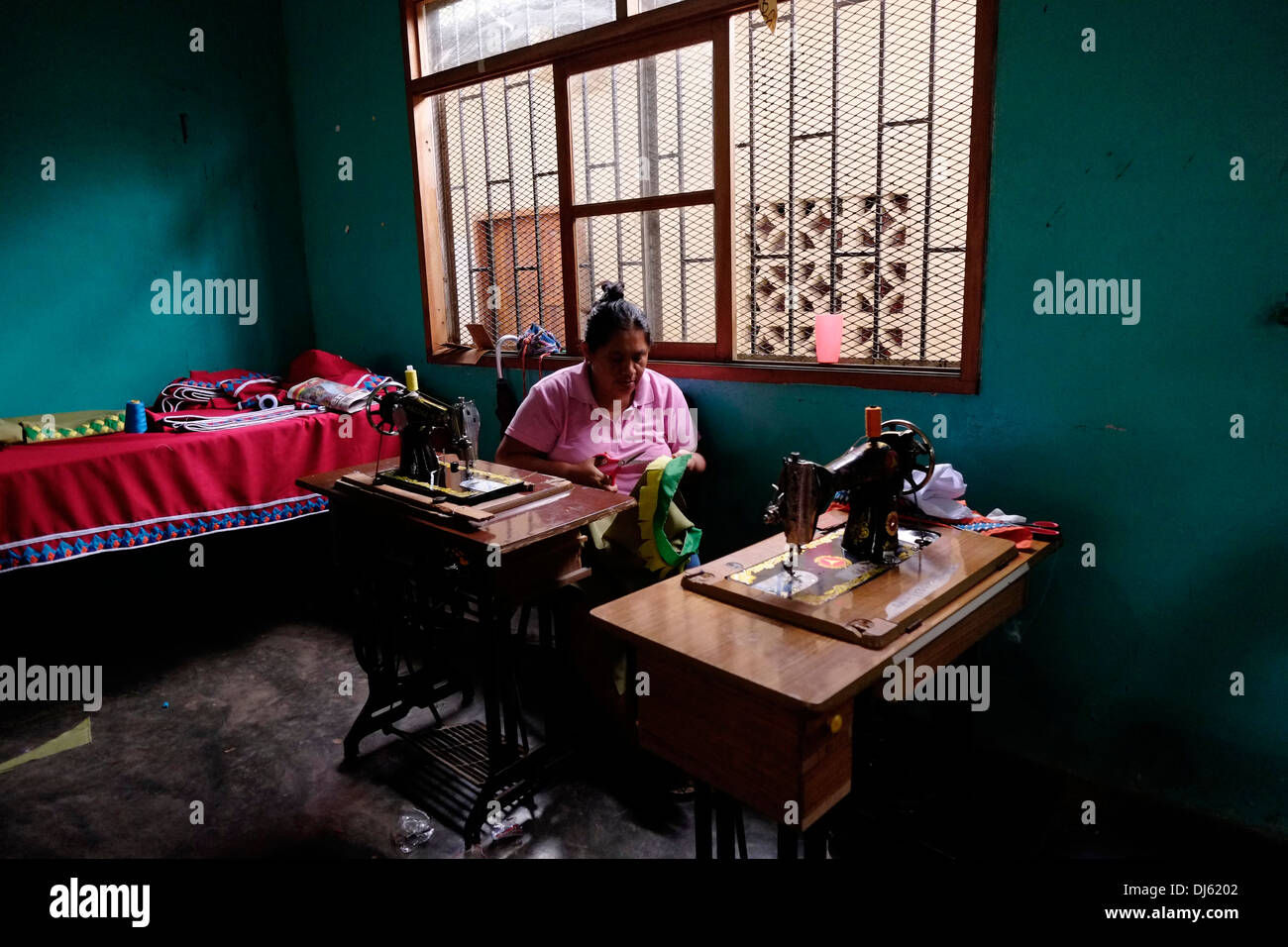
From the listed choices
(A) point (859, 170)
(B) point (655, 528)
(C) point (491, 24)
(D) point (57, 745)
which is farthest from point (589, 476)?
(C) point (491, 24)

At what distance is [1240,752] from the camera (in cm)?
205

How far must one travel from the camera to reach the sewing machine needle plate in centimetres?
157

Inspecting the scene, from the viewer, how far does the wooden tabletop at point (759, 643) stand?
1.27m

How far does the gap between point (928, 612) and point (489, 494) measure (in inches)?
46.0

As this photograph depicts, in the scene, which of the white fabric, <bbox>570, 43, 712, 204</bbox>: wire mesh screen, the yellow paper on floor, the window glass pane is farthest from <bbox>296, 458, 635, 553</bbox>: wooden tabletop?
the window glass pane

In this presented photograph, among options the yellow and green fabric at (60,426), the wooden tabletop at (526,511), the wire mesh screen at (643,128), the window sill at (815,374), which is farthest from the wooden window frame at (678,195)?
the yellow and green fabric at (60,426)

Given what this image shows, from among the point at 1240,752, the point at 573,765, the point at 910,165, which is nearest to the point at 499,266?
the point at 910,165

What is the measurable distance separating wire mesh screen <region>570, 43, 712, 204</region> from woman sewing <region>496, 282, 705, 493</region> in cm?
68

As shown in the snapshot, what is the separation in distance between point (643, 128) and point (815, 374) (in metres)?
1.35

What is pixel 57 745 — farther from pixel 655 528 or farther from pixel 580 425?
pixel 655 528

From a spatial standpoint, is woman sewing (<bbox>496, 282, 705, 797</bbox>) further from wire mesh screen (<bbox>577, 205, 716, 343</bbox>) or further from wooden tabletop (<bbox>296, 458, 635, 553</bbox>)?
wire mesh screen (<bbox>577, 205, 716, 343</bbox>)
